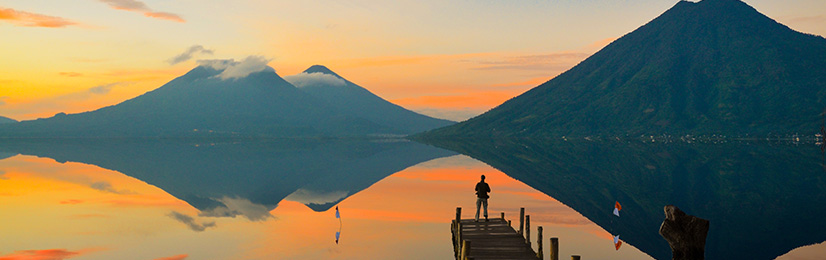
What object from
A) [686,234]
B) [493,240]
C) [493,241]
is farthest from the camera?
[493,240]

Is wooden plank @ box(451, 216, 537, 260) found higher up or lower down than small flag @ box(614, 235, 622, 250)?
higher up

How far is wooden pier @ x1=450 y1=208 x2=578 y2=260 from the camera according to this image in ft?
88.7

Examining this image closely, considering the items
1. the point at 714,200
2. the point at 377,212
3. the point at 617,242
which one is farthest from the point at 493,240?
the point at 714,200

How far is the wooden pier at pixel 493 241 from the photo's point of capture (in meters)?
27.0

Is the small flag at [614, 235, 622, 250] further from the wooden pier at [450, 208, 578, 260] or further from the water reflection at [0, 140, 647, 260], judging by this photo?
the wooden pier at [450, 208, 578, 260]

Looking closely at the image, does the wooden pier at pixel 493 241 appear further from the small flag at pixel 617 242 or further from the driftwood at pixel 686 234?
the driftwood at pixel 686 234

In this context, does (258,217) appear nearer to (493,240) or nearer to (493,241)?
(493,240)

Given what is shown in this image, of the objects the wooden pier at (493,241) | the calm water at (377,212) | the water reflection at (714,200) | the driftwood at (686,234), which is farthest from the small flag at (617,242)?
the driftwood at (686,234)

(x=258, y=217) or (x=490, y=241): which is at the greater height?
(x=490, y=241)

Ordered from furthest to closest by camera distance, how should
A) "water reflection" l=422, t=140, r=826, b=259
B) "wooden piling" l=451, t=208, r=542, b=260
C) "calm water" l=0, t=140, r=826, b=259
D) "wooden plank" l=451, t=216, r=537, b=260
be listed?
"water reflection" l=422, t=140, r=826, b=259, "calm water" l=0, t=140, r=826, b=259, "wooden plank" l=451, t=216, r=537, b=260, "wooden piling" l=451, t=208, r=542, b=260

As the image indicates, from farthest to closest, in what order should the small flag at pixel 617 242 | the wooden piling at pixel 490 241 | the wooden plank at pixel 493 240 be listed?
the small flag at pixel 617 242, the wooden plank at pixel 493 240, the wooden piling at pixel 490 241

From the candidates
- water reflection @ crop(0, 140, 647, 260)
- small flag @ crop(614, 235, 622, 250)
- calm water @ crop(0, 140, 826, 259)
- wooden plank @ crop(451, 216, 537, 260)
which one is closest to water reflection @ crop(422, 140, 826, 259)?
calm water @ crop(0, 140, 826, 259)

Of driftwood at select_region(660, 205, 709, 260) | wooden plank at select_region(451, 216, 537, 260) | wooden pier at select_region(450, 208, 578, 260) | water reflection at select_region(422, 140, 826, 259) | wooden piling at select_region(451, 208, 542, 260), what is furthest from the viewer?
water reflection at select_region(422, 140, 826, 259)

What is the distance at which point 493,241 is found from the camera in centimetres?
3050
